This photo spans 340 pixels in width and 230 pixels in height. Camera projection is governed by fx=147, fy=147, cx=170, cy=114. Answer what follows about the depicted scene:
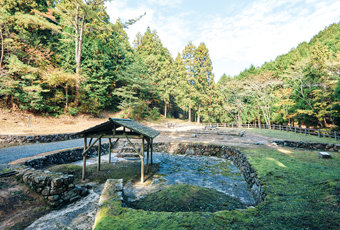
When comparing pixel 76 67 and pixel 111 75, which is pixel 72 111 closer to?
pixel 76 67

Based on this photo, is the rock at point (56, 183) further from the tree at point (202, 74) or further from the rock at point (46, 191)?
the tree at point (202, 74)

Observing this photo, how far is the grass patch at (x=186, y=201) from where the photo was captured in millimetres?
3932

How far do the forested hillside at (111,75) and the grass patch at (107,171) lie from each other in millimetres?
12331

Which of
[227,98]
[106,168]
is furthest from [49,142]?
[227,98]

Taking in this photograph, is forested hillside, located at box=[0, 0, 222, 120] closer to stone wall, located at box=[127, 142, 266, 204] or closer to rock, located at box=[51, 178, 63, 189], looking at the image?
stone wall, located at box=[127, 142, 266, 204]

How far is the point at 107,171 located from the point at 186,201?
4.72 m

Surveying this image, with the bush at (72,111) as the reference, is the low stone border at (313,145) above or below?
below

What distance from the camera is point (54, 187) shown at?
445 cm

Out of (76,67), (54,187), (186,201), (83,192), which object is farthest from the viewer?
(76,67)

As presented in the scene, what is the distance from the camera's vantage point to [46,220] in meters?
3.67

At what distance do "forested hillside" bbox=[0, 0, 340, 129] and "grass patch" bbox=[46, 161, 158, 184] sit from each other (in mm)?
12331

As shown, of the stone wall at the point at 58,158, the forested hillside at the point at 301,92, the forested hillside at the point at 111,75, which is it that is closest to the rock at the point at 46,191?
the stone wall at the point at 58,158

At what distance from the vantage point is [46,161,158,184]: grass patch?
6473mm

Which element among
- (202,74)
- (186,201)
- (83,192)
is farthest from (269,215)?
(202,74)
